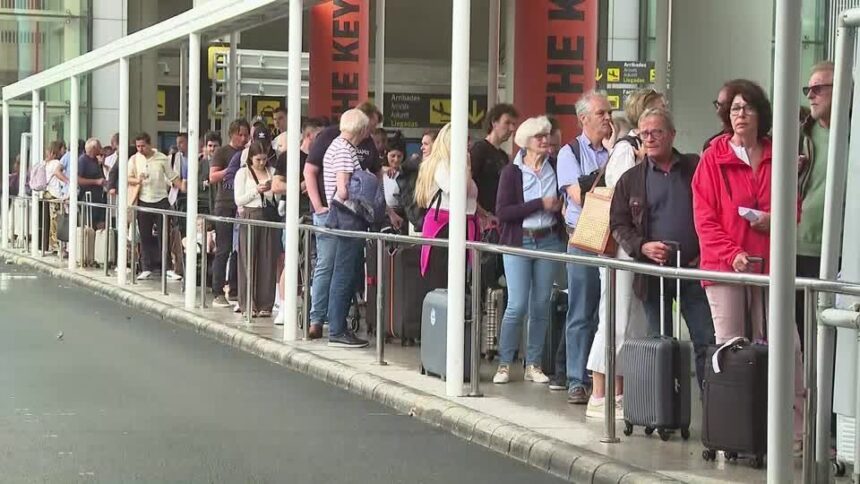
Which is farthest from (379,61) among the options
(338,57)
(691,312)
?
(691,312)

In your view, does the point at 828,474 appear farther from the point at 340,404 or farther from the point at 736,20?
the point at 736,20

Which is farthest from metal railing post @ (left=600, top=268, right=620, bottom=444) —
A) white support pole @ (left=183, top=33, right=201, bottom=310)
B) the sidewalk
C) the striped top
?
white support pole @ (left=183, top=33, right=201, bottom=310)

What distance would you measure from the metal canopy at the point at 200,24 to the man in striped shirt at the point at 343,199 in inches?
46.8

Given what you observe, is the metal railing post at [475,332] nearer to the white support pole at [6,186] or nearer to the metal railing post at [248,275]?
the metal railing post at [248,275]

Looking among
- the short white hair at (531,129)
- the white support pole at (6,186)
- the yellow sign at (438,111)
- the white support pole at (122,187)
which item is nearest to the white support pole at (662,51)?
the short white hair at (531,129)

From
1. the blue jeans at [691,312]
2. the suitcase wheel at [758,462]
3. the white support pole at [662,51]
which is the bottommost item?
the suitcase wheel at [758,462]

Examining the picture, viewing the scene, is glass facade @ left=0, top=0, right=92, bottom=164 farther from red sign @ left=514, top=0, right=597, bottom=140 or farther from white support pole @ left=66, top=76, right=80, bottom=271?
red sign @ left=514, top=0, right=597, bottom=140

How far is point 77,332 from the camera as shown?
50.0 ft

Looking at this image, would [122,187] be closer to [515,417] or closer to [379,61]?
[379,61]

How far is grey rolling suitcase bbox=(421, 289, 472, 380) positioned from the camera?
10.6 metres

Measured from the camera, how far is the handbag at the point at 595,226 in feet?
29.9

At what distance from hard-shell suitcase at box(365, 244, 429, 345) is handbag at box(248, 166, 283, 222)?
10.8 feet

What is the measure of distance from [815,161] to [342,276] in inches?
223

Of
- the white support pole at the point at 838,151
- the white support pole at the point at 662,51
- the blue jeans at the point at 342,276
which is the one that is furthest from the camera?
the white support pole at the point at 662,51
